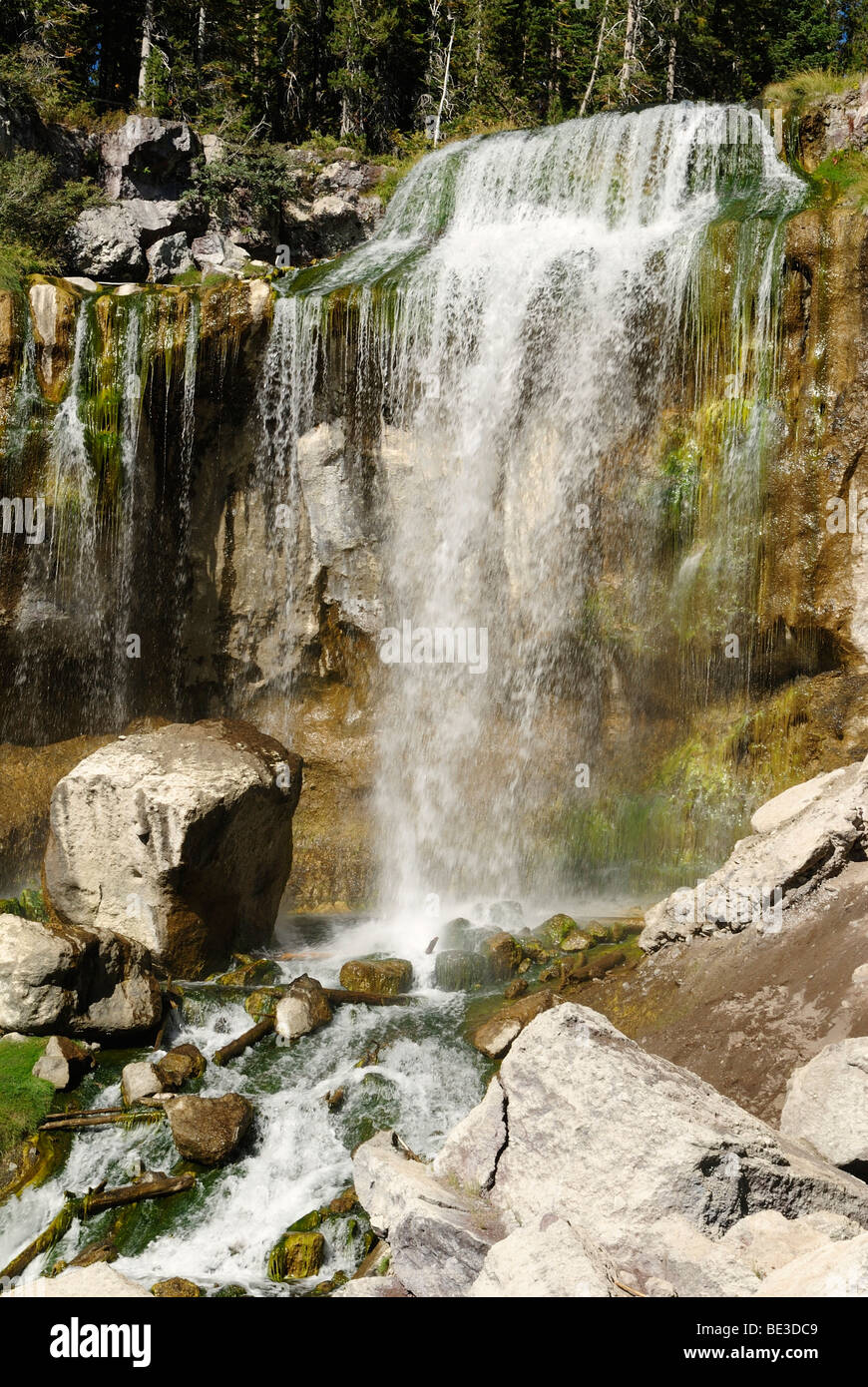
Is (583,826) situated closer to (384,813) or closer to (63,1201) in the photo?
(384,813)

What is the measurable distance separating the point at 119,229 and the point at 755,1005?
61.6 ft

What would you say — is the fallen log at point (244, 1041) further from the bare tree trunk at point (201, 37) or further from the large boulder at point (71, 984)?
the bare tree trunk at point (201, 37)

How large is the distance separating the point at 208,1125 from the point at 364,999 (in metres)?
2.42

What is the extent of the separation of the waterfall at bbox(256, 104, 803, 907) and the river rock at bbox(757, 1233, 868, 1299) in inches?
343

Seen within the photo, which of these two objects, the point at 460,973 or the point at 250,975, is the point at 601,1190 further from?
the point at 250,975

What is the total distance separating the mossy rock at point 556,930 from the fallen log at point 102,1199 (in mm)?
4689

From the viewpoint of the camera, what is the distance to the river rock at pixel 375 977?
31.7ft

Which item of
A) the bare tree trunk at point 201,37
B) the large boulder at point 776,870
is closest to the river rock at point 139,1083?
the large boulder at point 776,870

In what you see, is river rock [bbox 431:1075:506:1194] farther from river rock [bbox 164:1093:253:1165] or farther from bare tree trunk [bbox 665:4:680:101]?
bare tree trunk [bbox 665:4:680:101]

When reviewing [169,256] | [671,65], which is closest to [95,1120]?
[169,256]

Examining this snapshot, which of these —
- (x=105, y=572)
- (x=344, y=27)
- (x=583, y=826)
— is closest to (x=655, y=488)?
(x=583, y=826)

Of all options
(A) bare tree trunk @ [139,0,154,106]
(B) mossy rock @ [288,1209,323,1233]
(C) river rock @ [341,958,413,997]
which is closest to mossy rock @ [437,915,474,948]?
(C) river rock @ [341,958,413,997]

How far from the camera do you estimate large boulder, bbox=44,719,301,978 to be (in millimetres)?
9773

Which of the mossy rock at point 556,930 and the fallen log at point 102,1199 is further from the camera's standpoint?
the mossy rock at point 556,930
